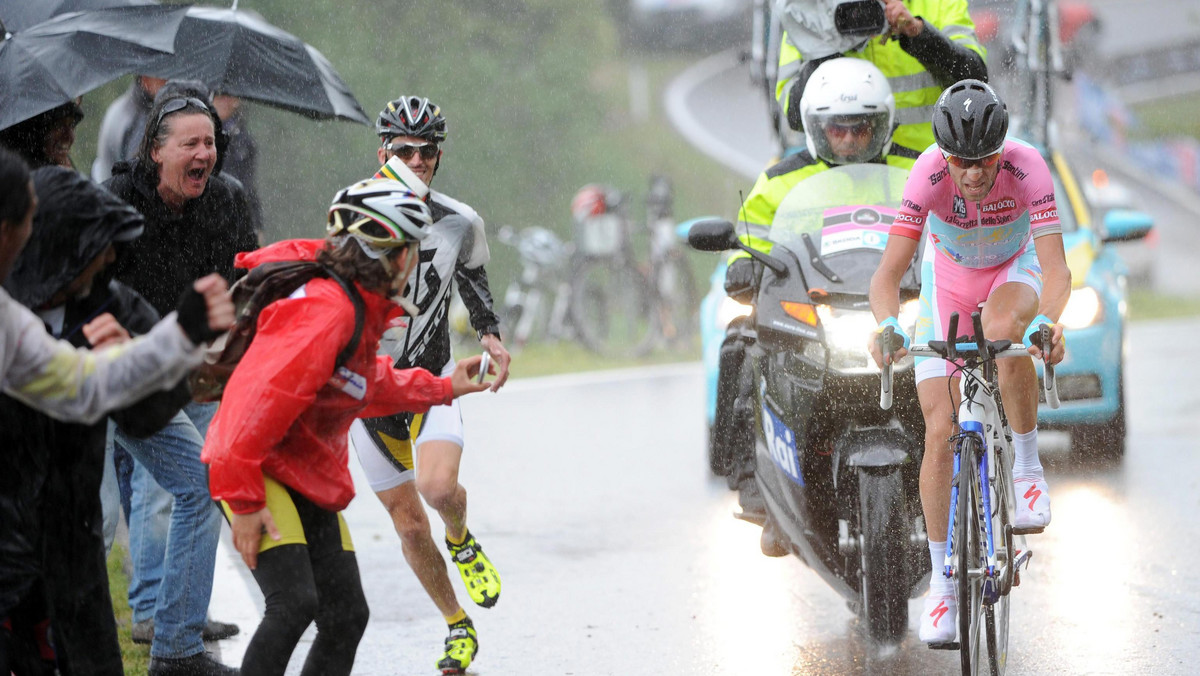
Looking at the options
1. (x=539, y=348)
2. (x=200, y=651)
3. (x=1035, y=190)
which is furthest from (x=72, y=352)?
(x=539, y=348)

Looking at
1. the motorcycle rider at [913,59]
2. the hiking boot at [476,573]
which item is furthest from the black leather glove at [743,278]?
the hiking boot at [476,573]

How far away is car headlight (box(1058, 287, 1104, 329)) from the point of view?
10297mm

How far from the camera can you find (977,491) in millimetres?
5617

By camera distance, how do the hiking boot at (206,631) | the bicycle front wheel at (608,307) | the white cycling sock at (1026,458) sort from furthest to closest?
the bicycle front wheel at (608,307) < the hiking boot at (206,631) < the white cycling sock at (1026,458)

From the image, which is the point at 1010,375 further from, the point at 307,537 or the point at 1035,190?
the point at 307,537

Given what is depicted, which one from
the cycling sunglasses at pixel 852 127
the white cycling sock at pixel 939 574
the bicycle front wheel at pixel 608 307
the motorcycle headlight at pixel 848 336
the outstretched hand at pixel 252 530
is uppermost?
the cycling sunglasses at pixel 852 127

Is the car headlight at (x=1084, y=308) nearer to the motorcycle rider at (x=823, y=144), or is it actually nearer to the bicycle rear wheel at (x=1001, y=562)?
the motorcycle rider at (x=823, y=144)

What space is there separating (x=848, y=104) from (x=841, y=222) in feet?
1.77

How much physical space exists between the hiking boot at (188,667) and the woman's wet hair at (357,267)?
6.23 ft

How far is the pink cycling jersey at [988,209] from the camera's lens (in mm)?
5875

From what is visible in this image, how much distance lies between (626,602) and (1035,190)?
2.71 metres

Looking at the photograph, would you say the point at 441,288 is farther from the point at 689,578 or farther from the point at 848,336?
the point at 689,578

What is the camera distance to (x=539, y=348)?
1856 cm

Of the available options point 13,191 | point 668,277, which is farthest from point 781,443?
point 668,277
